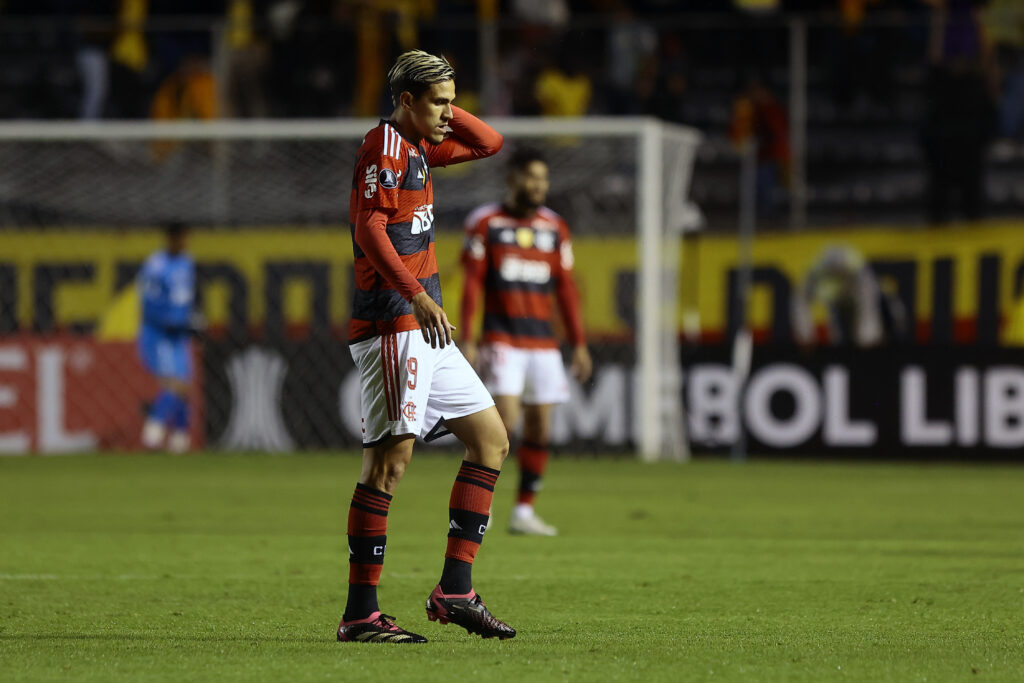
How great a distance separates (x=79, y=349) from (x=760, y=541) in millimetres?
8544

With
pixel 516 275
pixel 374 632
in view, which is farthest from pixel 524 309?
pixel 374 632

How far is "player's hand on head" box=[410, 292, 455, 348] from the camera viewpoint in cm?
529

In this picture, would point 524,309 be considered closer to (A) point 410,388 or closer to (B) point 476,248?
(B) point 476,248

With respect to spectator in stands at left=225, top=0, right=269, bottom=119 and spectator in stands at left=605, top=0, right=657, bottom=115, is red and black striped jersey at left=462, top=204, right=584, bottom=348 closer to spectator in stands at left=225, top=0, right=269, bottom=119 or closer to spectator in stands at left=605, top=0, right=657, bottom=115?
spectator in stands at left=605, top=0, right=657, bottom=115

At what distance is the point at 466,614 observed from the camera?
5.50m

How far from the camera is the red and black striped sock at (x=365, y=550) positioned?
5.46m

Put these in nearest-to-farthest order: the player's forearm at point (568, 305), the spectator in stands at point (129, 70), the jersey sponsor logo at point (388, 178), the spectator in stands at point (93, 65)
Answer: the jersey sponsor logo at point (388, 178), the player's forearm at point (568, 305), the spectator in stands at point (129, 70), the spectator in stands at point (93, 65)

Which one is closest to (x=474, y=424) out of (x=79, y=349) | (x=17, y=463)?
(x=17, y=463)

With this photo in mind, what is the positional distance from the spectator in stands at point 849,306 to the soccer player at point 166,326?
5613mm

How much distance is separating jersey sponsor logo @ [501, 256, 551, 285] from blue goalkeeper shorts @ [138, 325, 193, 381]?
6.27 metres

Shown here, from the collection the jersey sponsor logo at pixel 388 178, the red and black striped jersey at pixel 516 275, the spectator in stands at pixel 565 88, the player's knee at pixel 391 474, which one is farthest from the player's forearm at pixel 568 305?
the spectator in stands at pixel 565 88

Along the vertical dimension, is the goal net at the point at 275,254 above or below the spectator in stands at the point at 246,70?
below

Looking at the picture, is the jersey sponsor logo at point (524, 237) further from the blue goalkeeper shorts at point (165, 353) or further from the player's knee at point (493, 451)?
the blue goalkeeper shorts at point (165, 353)

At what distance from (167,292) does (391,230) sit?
9.99 m
